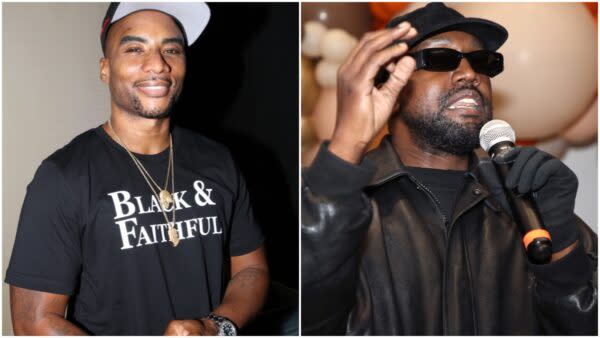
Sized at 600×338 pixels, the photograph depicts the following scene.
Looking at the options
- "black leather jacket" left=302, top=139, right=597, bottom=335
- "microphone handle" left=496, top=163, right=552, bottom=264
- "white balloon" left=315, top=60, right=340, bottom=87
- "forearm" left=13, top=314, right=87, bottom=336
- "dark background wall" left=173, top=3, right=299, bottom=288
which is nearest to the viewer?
"microphone handle" left=496, top=163, right=552, bottom=264

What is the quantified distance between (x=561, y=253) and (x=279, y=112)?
4.30 feet

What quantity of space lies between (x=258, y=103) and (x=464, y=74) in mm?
1094

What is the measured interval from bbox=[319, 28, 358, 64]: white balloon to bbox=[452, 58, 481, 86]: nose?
0.31 meters

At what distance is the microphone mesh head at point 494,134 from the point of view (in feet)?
5.29

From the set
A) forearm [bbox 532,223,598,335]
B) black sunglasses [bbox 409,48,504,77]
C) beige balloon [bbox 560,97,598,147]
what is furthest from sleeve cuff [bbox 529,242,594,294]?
black sunglasses [bbox 409,48,504,77]

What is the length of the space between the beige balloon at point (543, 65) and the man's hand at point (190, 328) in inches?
42.6

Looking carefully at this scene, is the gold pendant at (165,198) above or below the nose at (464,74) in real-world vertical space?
below

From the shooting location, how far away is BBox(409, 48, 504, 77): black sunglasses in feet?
5.60

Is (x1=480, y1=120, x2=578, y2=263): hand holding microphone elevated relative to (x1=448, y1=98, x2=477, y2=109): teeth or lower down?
lower down

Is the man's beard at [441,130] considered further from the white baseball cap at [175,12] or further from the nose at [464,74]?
the white baseball cap at [175,12]

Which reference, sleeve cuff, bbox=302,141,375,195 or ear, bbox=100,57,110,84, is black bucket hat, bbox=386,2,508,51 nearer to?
sleeve cuff, bbox=302,141,375,195

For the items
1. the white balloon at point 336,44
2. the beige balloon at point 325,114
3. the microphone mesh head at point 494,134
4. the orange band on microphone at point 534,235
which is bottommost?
the orange band on microphone at point 534,235

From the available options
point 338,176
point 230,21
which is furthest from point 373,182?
point 230,21

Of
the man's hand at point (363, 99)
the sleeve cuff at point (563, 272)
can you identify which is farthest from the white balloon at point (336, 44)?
the sleeve cuff at point (563, 272)
